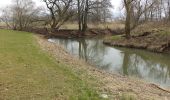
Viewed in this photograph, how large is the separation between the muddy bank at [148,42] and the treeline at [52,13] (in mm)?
14910

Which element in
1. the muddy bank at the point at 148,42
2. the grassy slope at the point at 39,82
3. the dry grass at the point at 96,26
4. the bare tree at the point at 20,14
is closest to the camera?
the grassy slope at the point at 39,82

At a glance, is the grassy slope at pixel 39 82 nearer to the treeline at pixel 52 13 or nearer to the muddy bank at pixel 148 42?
the muddy bank at pixel 148 42

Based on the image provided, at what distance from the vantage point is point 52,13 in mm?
46656

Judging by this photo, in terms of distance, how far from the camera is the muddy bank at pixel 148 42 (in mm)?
25031

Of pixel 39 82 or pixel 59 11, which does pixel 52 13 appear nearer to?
pixel 59 11

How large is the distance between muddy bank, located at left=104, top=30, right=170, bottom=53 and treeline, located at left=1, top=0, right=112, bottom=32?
Answer: 48.9ft

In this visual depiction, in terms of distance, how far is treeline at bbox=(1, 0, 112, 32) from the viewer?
46.2m

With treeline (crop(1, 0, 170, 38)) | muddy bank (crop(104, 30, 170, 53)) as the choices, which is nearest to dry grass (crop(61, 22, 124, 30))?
treeline (crop(1, 0, 170, 38))

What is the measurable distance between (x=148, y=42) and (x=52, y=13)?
22290mm

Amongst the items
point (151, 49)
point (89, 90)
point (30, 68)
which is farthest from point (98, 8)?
point (89, 90)

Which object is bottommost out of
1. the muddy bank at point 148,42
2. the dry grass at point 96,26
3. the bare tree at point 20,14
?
the muddy bank at point 148,42

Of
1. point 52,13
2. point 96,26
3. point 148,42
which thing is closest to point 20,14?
point 52,13

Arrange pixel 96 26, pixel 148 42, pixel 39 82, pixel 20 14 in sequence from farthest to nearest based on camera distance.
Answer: pixel 96 26
pixel 20 14
pixel 148 42
pixel 39 82

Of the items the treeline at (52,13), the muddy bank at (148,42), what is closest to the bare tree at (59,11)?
the treeline at (52,13)
